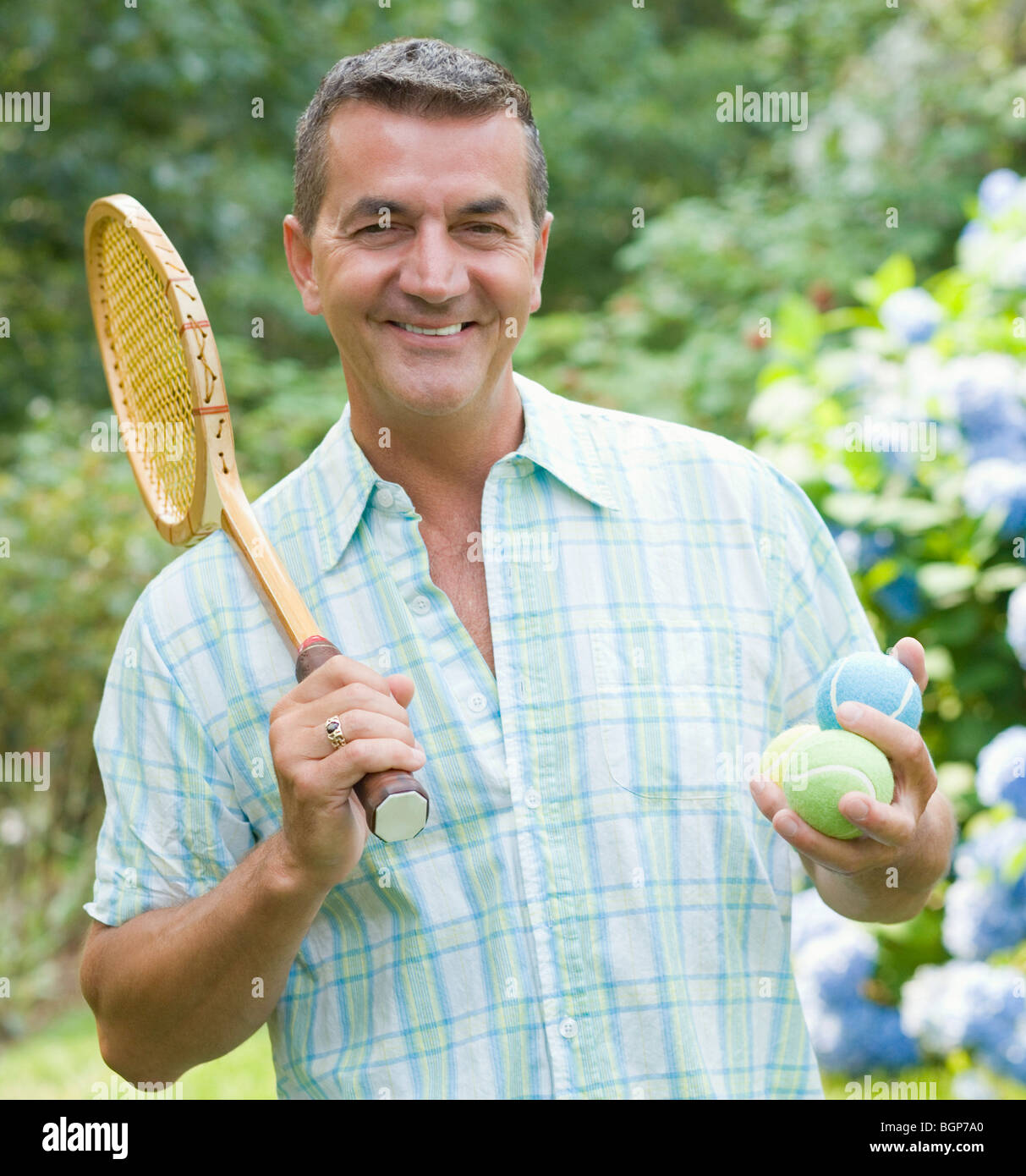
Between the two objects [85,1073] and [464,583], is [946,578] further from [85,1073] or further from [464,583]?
[85,1073]

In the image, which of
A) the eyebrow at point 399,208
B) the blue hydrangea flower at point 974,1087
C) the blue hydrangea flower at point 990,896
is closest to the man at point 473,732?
the eyebrow at point 399,208

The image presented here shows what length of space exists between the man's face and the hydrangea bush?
163 cm

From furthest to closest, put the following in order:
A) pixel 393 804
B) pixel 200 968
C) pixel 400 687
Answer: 1. pixel 200 968
2. pixel 400 687
3. pixel 393 804

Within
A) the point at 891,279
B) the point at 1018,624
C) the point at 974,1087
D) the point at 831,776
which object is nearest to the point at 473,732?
the point at 831,776

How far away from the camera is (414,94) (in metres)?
1.79

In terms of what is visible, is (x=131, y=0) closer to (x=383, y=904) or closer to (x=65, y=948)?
(x=65, y=948)

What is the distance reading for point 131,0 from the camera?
5.57 metres

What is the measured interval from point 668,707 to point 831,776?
24cm

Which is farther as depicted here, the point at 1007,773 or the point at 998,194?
the point at 998,194

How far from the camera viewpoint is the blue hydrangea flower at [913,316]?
11.5ft

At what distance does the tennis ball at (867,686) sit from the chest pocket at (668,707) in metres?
0.13

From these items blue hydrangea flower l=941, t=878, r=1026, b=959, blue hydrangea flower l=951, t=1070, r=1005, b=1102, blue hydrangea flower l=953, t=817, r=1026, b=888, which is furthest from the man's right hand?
blue hydrangea flower l=951, t=1070, r=1005, b=1102

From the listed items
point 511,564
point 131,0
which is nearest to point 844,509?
point 511,564

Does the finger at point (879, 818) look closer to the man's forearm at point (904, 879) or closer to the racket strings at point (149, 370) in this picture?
the man's forearm at point (904, 879)
